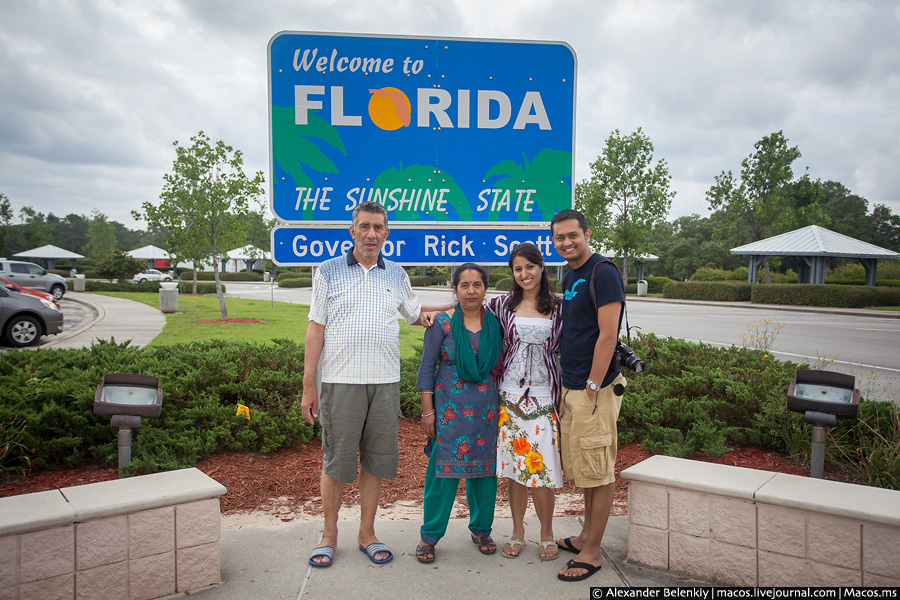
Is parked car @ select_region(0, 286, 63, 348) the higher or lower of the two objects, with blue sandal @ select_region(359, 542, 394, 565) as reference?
higher

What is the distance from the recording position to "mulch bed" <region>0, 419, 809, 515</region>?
12.5 feet

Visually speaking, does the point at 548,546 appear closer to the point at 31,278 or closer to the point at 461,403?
the point at 461,403

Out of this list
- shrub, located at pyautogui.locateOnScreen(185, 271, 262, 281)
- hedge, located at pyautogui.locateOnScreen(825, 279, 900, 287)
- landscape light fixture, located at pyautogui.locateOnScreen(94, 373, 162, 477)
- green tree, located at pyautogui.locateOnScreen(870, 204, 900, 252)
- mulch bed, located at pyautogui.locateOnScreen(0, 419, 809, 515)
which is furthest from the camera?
green tree, located at pyautogui.locateOnScreen(870, 204, 900, 252)

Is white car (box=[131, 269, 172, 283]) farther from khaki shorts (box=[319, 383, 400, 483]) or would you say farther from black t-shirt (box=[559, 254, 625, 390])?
black t-shirt (box=[559, 254, 625, 390])

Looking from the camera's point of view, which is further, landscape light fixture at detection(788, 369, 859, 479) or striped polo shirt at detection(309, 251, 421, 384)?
landscape light fixture at detection(788, 369, 859, 479)

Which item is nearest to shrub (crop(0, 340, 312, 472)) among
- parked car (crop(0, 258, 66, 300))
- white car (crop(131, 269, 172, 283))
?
parked car (crop(0, 258, 66, 300))

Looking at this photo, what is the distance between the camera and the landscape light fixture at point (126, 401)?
3221mm

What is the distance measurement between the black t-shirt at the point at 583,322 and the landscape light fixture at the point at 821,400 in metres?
1.17

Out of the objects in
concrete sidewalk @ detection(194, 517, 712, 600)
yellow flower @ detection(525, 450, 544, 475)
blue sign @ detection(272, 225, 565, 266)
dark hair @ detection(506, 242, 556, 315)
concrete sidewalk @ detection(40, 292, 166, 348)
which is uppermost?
blue sign @ detection(272, 225, 565, 266)

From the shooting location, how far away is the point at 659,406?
4770 millimetres

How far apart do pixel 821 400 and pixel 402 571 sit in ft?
8.01

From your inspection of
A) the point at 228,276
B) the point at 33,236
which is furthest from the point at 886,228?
the point at 33,236

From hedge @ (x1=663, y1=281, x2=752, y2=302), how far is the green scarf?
28.0m

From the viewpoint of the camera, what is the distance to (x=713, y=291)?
2853cm
